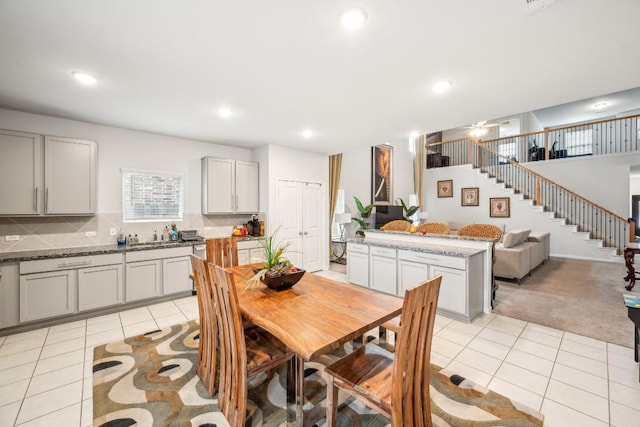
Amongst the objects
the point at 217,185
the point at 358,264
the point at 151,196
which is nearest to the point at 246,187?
the point at 217,185

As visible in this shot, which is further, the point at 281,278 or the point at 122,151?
the point at 122,151

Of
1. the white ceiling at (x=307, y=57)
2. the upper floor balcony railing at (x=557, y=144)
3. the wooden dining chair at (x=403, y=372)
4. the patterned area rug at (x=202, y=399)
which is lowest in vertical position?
the patterned area rug at (x=202, y=399)

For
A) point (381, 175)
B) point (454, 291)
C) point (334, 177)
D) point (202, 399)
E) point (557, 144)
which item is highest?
point (557, 144)

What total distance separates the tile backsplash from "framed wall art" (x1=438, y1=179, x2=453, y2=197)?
28.5 feet

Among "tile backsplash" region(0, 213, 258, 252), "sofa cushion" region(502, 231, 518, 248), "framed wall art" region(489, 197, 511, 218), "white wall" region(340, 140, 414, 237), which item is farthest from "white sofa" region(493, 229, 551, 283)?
"tile backsplash" region(0, 213, 258, 252)

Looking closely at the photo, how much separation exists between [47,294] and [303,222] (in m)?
3.91

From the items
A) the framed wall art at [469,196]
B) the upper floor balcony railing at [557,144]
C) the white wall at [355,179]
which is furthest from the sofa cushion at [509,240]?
the upper floor balcony railing at [557,144]

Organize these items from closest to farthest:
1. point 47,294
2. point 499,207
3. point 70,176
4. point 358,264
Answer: point 47,294 → point 70,176 → point 358,264 → point 499,207

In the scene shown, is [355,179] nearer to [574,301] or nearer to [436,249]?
[436,249]

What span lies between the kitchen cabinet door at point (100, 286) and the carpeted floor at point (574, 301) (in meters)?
5.21

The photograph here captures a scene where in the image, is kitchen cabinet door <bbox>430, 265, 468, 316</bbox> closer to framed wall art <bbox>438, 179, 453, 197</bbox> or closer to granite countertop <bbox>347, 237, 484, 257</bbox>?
A: granite countertop <bbox>347, 237, 484, 257</bbox>

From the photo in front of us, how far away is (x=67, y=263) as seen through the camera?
3379 millimetres

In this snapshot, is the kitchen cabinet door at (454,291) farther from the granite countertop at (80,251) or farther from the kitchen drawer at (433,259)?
the granite countertop at (80,251)

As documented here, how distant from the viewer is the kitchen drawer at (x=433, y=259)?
345 cm
